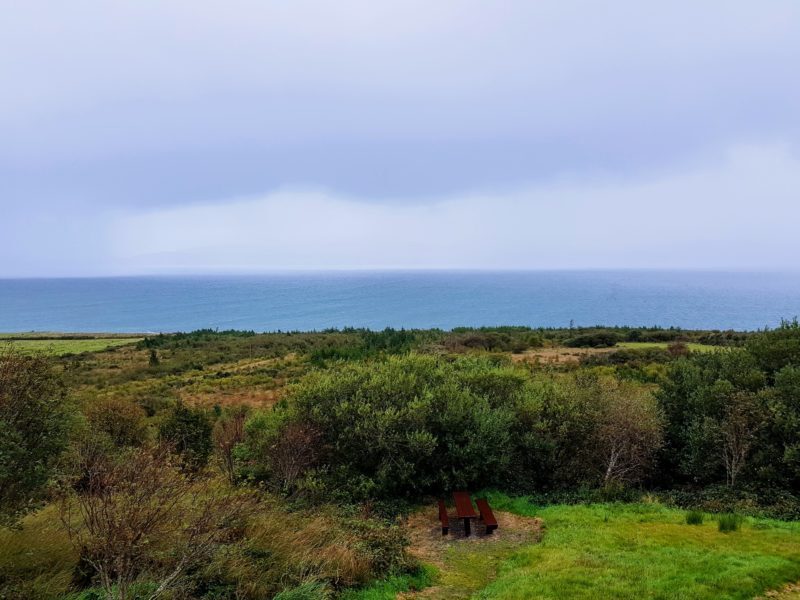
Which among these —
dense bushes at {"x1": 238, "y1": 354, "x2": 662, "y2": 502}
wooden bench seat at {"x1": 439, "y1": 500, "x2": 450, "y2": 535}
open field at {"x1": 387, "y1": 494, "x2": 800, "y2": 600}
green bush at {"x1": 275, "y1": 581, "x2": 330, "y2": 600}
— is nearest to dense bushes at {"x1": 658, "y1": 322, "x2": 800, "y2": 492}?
dense bushes at {"x1": 238, "y1": 354, "x2": 662, "y2": 502}

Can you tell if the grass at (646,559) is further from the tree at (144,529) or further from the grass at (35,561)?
the grass at (35,561)

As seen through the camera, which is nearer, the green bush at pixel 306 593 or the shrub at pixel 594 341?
the green bush at pixel 306 593

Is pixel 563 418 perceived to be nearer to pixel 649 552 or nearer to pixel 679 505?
pixel 679 505

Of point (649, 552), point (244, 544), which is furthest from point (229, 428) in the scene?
point (649, 552)

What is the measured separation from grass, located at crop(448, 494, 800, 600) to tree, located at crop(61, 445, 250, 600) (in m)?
3.71

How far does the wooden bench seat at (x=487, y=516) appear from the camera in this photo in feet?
29.5

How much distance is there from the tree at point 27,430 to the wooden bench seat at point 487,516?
23.1ft

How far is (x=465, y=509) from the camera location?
30.8 ft

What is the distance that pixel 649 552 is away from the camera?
7457 mm

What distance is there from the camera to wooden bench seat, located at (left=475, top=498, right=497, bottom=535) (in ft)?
29.5

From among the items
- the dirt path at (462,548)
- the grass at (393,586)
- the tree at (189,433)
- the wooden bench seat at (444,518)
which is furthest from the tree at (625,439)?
the tree at (189,433)

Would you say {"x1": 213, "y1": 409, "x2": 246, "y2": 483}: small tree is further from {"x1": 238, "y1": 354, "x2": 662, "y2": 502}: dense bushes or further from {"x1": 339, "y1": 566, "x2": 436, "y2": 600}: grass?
{"x1": 339, "y1": 566, "x2": 436, "y2": 600}: grass

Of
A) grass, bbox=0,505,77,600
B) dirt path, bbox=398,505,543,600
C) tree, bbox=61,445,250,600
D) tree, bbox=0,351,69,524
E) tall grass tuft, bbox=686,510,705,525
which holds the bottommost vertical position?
dirt path, bbox=398,505,543,600

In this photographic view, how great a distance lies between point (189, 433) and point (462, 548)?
27.6 feet
